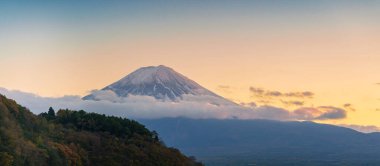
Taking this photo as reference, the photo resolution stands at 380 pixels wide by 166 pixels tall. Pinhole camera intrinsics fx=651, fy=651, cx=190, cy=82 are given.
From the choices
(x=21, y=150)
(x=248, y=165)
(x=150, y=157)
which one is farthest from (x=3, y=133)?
(x=248, y=165)

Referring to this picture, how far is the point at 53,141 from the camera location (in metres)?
59.4

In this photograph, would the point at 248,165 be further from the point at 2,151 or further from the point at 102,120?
the point at 2,151

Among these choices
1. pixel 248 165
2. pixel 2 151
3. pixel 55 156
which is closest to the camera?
pixel 2 151

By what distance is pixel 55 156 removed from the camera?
2096 inches

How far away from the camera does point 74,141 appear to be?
2500 inches

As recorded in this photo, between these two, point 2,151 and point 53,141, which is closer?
point 2,151

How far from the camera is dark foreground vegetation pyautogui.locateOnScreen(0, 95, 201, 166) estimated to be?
160 feet

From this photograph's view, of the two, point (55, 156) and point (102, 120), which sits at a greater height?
point (102, 120)

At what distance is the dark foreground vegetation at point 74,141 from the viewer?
160ft

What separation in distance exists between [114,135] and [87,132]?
12.6ft

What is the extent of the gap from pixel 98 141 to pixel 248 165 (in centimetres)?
12490

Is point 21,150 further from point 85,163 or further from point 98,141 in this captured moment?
point 98,141

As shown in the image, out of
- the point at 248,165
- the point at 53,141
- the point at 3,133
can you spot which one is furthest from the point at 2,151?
the point at 248,165

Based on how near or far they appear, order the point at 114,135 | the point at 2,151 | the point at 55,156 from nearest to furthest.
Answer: the point at 2,151
the point at 55,156
the point at 114,135
